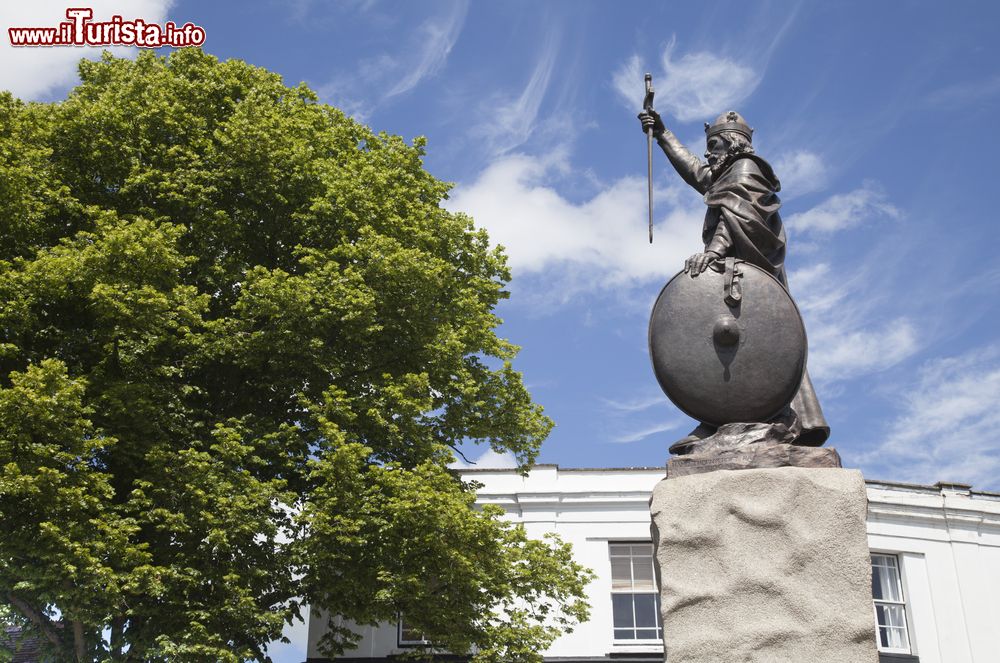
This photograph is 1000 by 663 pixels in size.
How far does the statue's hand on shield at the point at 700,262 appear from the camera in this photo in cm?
602

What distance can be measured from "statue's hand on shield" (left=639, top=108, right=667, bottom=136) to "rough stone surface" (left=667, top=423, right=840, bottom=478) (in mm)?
2288

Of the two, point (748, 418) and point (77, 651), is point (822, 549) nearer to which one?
point (748, 418)

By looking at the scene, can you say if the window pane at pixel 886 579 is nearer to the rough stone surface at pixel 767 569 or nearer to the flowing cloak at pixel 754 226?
the flowing cloak at pixel 754 226

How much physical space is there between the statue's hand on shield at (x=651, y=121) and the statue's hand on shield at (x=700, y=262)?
4.20 ft

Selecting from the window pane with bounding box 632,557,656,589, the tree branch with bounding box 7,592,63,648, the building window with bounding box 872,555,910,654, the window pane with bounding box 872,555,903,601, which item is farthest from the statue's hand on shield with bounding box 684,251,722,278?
the window pane with bounding box 872,555,903,601

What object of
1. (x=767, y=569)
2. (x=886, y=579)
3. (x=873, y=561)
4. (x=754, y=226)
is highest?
(x=873, y=561)

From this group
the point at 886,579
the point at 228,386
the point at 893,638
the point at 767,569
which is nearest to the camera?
the point at 767,569

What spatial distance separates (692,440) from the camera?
19.2ft

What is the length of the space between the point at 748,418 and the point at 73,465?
1040 cm

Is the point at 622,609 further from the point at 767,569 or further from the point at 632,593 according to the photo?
the point at 767,569

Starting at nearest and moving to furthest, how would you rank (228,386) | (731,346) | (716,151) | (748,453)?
(748,453) → (731,346) → (716,151) → (228,386)

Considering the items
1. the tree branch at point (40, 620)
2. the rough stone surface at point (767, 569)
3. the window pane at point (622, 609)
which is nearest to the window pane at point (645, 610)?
the window pane at point (622, 609)

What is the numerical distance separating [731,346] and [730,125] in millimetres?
1628

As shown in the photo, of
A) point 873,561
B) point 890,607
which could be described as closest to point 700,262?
point 873,561
